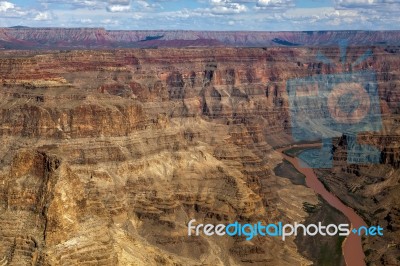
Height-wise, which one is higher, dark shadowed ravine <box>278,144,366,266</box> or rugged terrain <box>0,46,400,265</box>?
rugged terrain <box>0,46,400,265</box>

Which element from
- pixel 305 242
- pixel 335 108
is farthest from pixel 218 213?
pixel 335 108

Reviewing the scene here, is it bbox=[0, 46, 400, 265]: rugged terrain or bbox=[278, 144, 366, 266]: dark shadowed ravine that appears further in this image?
bbox=[278, 144, 366, 266]: dark shadowed ravine

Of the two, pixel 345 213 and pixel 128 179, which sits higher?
pixel 128 179

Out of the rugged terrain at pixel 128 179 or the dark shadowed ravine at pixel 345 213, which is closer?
the rugged terrain at pixel 128 179

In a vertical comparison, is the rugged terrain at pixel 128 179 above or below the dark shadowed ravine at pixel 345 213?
above
